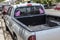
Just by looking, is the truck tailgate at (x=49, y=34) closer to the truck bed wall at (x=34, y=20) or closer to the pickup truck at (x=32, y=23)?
the pickup truck at (x=32, y=23)

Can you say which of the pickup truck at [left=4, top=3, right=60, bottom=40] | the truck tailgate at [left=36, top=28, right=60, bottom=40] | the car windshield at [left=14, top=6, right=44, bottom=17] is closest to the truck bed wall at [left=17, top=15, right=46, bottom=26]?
the pickup truck at [left=4, top=3, right=60, bottom=40]

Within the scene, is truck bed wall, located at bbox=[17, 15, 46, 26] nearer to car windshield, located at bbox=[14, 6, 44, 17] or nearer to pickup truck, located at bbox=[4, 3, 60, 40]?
pickup truck, located at bbox=[4, 3, 60, 40]

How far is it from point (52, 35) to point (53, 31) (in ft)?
0.30

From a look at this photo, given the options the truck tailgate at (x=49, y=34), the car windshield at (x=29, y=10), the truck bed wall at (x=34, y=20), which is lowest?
the truck bed wall at (x=34, y=20)

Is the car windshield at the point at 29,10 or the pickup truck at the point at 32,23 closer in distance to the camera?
the pickup truck at the point at 32,23

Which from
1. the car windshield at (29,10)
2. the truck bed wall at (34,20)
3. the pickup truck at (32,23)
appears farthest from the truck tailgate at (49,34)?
the car windshield at (29,10)

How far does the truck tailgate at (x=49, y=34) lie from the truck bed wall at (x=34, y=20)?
3.13 metres

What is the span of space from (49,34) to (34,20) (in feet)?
11.1

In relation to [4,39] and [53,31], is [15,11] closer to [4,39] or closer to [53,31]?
[4,39]

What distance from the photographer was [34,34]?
13.7 feet

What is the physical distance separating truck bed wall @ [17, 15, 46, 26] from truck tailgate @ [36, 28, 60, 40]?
3132mm

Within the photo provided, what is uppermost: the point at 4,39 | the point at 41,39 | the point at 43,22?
the point at 41,39

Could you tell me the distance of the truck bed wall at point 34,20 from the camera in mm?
7465

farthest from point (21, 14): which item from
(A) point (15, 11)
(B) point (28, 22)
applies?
(B) point (28, 22)
